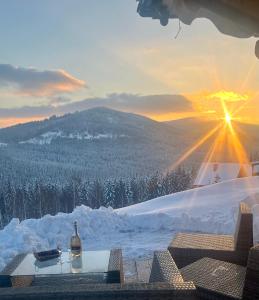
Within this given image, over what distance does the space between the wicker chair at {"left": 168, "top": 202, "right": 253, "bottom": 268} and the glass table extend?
0.71m

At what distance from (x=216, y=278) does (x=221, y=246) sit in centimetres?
107

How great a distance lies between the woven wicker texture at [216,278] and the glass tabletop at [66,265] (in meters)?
0.87

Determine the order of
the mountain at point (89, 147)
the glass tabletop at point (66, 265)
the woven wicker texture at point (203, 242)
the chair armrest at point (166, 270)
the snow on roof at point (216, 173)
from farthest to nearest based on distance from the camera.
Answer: the mountain at point (89, 147)
the snow on roof at point (216, 173)
the woven wicker texture at point (203, 242)
the glass tabletop at point (66, 265)
the chair armrest at point (166, 270)

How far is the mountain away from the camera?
95250 millimetres

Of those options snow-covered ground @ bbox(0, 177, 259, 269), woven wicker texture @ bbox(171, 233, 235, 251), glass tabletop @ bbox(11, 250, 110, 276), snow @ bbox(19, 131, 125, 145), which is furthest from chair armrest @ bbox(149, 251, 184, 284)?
snow @ bbox(19, 131, 125, 145)

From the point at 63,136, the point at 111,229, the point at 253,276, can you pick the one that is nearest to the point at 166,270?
the point at 253,276

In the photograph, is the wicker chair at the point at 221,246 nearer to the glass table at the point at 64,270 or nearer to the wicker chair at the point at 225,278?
the wicker chair at the point at 225,278

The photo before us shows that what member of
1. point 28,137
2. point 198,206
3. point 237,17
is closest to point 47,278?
point 237,17

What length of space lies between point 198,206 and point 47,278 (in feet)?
26.6

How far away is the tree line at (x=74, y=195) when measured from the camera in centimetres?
4869

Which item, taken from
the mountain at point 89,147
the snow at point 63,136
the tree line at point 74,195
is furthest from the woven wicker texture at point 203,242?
the snow at point 63,136

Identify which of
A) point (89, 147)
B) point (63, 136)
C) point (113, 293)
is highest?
point (63, 136)

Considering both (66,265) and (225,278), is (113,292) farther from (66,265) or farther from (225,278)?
(66,265)

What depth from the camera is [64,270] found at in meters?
4.18
